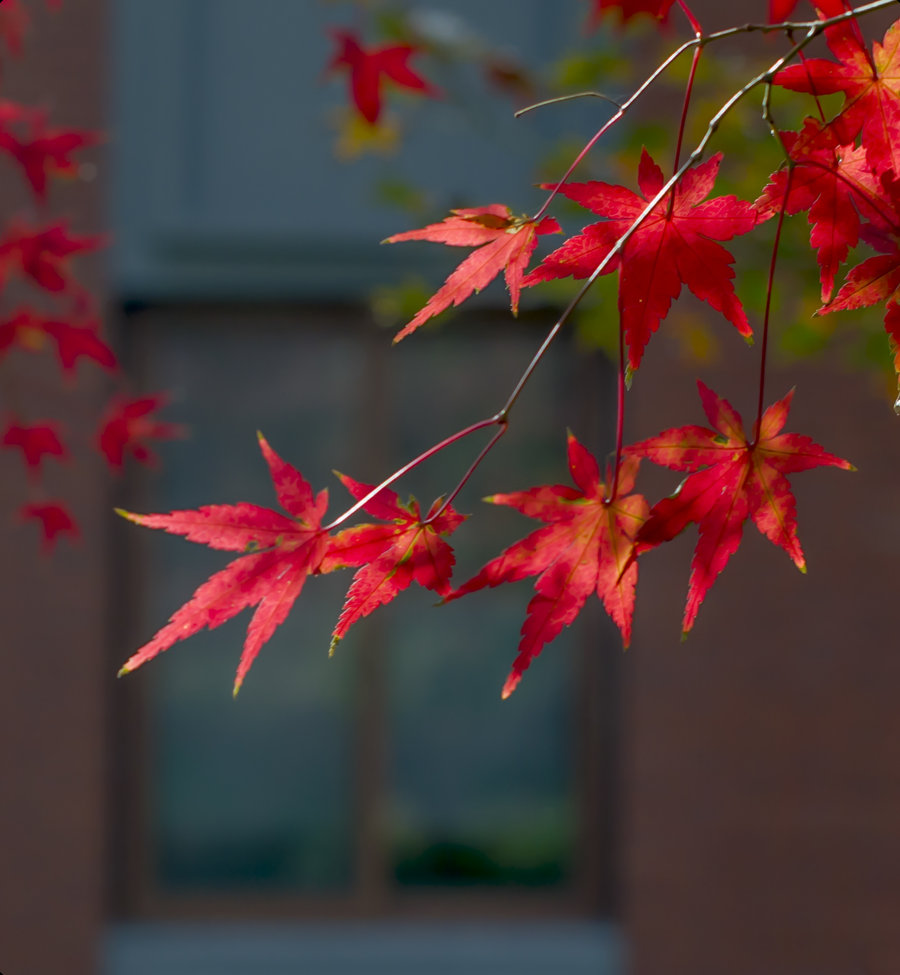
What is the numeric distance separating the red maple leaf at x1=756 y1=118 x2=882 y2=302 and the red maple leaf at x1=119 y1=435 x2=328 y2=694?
0.45 meters

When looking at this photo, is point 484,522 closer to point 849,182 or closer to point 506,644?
point 506,644

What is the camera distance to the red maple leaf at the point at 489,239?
884 millimetres

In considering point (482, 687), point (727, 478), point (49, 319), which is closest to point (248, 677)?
point (482, 687)

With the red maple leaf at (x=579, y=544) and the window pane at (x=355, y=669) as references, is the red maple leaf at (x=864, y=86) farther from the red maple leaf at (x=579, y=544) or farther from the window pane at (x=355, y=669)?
the window pane at (x=355, y=669)

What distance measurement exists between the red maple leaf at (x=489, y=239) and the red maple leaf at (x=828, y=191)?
0.63 feet

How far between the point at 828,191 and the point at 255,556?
57cm

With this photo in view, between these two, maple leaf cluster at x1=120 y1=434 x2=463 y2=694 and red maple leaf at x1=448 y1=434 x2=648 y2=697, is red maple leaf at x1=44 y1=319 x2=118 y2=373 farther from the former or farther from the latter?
red maple leaf at x1=448 y1=434 x2=648 y2=697

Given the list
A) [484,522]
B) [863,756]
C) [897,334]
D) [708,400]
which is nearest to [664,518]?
[708,400]

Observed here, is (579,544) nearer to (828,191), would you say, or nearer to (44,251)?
(828,191)

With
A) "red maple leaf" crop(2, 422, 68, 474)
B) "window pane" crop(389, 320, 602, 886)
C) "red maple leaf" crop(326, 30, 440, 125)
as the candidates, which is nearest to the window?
"window pane" crop(389, 320, 602, 886)

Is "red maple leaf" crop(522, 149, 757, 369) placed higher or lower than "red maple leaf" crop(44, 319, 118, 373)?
lower

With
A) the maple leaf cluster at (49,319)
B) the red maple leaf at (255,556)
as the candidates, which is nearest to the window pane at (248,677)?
the maple leaf cluster at (49,319)

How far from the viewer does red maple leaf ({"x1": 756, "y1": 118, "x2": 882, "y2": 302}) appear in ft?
2.85

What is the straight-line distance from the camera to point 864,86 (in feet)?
2.93
